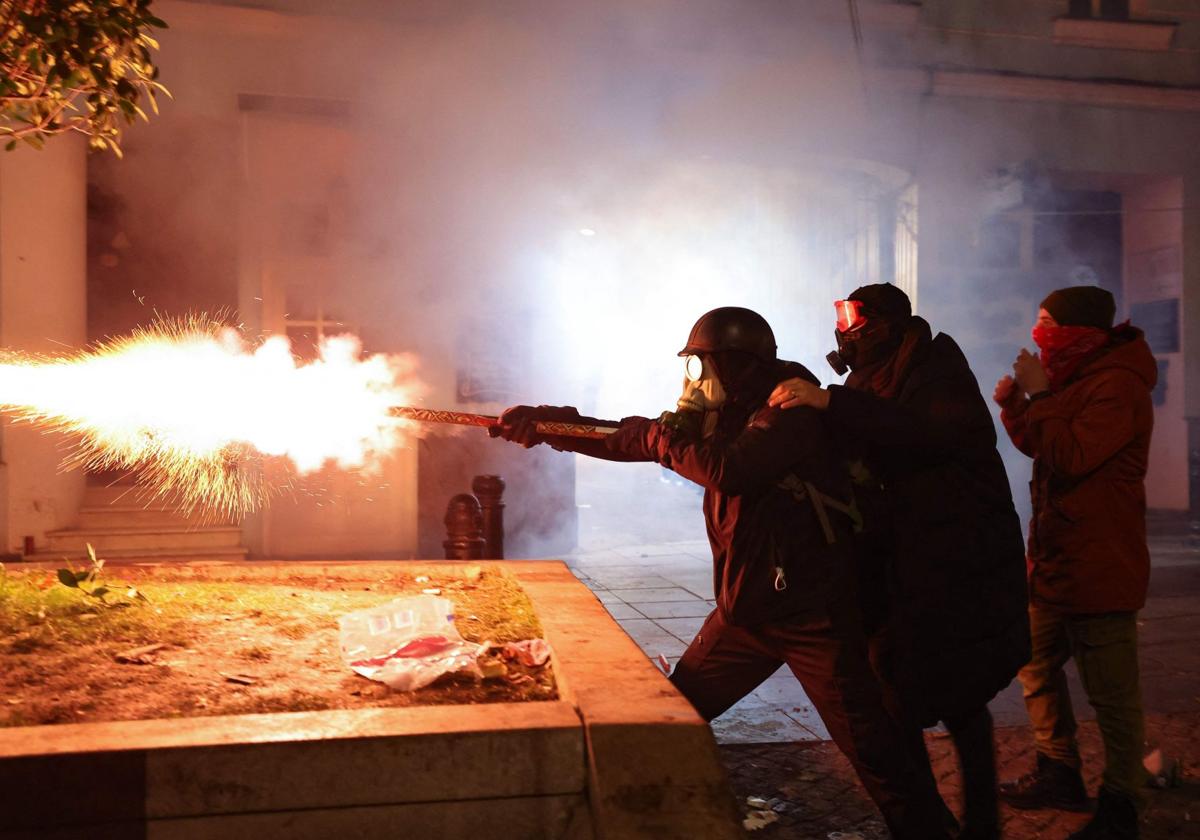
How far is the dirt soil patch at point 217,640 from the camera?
2725 millimetres

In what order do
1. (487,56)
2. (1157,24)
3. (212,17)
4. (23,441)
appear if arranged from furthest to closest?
(1157,24) < (487,56) < (212,17) < (23,441)

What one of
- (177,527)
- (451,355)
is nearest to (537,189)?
(451,355)

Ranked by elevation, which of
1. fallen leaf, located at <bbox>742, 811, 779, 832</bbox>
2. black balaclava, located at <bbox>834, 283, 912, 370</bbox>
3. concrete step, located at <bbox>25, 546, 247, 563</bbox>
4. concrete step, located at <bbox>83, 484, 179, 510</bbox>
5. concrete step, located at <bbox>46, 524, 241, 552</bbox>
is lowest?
fallen leaf, located at <bbox>742, 811, 779, 832</bbox>

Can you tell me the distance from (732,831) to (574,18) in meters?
8.44

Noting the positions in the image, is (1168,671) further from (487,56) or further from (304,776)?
(487,56)

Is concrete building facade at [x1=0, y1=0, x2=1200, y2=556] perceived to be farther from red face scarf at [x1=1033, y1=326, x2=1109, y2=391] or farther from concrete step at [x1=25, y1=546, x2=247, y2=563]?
red face scarf at [x1=1033, y1=326, x2=1109, y2=391]

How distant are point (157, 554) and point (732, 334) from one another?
6.73m

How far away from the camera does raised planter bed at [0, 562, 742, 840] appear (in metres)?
2.05

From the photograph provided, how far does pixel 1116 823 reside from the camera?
10.4 feet

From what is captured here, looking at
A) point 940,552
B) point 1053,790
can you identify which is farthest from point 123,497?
point 1053,790

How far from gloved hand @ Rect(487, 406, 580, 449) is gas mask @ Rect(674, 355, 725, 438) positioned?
487 millimetres

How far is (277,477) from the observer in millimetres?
8227

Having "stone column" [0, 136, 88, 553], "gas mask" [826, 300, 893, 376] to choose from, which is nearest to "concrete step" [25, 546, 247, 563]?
"stone column" [0, 136, 88, 553]

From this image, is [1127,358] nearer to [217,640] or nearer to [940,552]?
[940,552]
